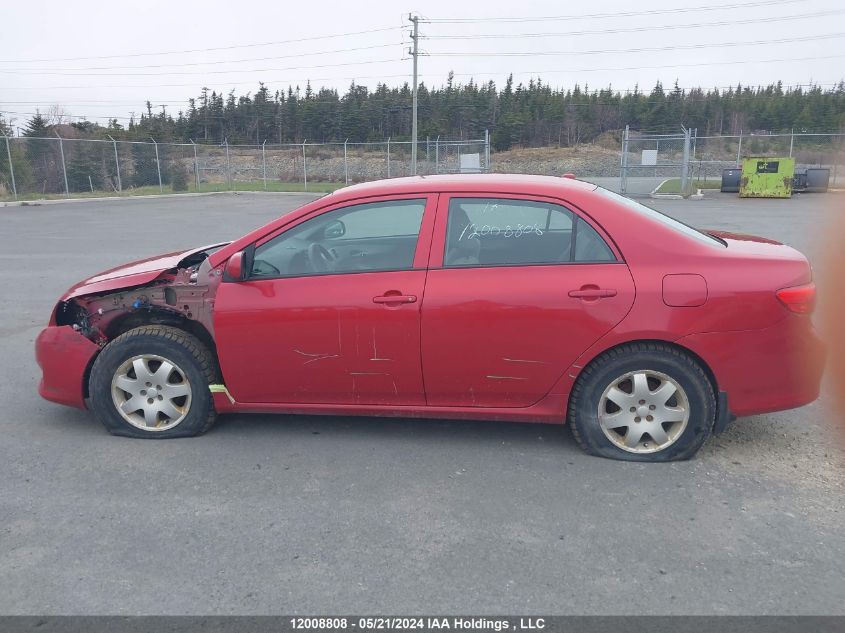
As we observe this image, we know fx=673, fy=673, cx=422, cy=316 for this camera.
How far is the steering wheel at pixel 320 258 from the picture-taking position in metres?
4.07

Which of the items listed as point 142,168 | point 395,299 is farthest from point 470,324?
point 142,168

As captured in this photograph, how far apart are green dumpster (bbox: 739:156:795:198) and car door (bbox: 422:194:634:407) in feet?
86.7

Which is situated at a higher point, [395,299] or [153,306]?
[395,299]

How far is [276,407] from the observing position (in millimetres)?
4172

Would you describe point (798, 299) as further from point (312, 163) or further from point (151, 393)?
point (312, 163)

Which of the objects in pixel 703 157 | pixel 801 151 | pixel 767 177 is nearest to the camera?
pixel 767 177

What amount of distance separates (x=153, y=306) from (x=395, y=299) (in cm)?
162

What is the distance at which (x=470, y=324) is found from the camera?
380 centimetres

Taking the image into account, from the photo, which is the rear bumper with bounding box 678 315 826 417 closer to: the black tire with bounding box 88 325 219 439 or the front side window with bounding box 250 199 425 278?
the front side window with bounding box 250 199 425 278

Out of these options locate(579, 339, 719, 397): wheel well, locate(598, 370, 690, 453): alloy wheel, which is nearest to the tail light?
locate(579, 339, 719, 397): wheel well

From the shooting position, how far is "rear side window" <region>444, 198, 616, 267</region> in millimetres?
3865

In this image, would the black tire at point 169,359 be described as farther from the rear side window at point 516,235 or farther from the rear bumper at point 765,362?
the rear bumper at point 765,362

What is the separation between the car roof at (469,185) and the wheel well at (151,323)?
123cm
